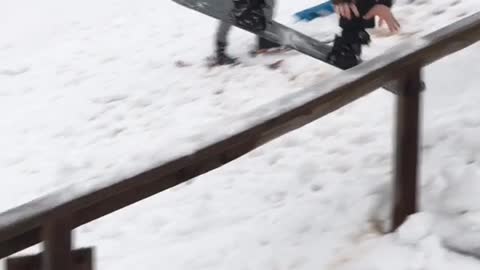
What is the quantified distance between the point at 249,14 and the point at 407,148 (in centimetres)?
259

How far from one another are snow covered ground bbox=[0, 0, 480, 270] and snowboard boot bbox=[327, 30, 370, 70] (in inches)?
13.7

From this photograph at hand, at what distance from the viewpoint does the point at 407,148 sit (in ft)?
13.7

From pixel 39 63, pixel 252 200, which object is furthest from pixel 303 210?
pixel 39 63

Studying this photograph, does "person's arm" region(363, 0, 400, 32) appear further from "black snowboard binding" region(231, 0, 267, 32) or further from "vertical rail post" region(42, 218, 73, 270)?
"vertical rail post" region(42, 218, 73, 270)

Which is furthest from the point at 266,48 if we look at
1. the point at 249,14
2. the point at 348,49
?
the point at 348,49

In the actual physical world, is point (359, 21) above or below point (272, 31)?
above

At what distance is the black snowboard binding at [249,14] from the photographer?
6.49 metres

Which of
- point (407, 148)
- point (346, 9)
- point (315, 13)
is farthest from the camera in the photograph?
point (315, 13)

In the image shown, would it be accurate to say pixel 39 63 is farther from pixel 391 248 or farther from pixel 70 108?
pixel 391 248

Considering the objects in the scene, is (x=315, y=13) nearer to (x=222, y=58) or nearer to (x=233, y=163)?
(x=222, y=58)

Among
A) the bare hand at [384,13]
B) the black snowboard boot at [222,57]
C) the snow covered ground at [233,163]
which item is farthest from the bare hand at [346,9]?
the black snowboard boot at [222,57]

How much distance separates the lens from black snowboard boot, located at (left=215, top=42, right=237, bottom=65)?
783 centimetres

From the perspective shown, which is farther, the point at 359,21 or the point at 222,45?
the point at 222,45

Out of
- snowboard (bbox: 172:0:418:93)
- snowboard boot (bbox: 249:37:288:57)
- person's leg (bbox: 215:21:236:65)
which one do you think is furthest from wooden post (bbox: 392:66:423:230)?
snowboard boot (bbox: 249:37:288:57)
